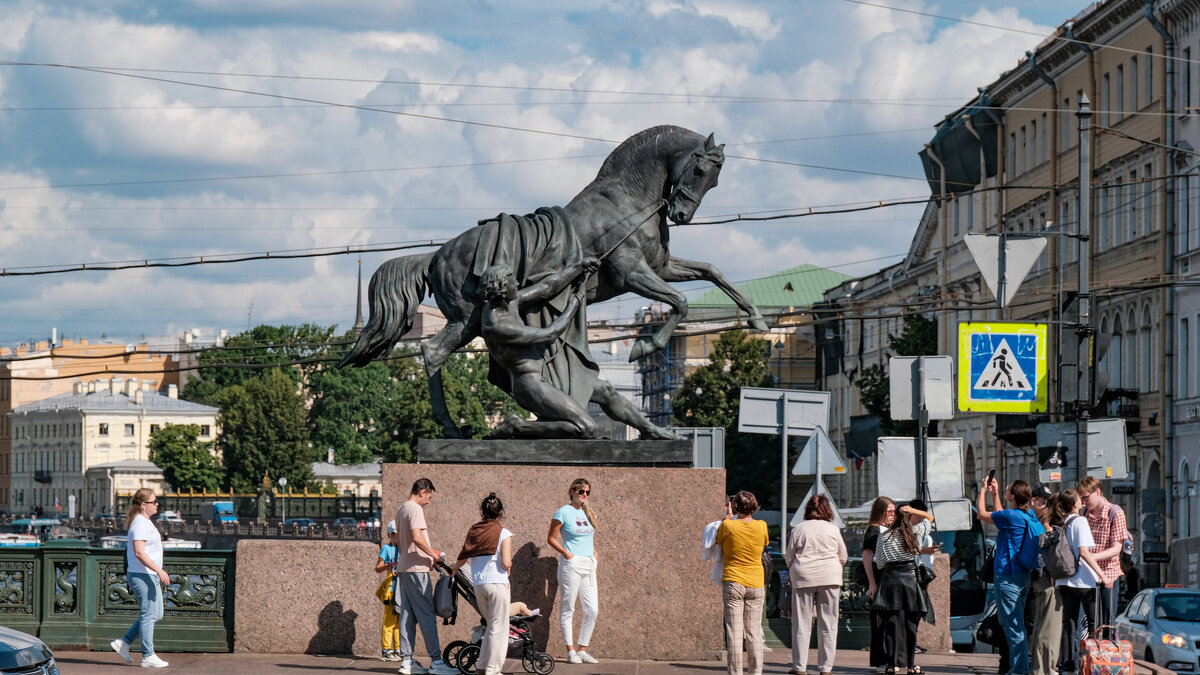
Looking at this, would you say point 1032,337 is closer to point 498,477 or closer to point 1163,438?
point 498,477

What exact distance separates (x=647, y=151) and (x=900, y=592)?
4090 millimetres

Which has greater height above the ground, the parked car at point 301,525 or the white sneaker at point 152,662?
the white sneaker at point 152,662

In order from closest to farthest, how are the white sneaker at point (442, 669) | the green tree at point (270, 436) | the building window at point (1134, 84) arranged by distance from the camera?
the white sneaker at point (442, 669)
the building window at point (1134, 84)
the green tree at point (270, 436)

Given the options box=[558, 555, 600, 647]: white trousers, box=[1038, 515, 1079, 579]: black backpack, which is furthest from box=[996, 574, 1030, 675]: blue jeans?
box=[558, 555, 600, 647]: white trousers

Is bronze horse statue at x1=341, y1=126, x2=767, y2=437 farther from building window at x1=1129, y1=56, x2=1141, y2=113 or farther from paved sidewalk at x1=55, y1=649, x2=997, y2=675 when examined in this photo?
building window at x1=1129, y1=56, x2=1141, y2=113

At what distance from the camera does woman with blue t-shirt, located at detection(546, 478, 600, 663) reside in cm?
1527

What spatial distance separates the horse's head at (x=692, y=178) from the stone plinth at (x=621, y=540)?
2139mm

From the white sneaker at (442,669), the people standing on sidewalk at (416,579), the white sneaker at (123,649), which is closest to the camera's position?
the people standing on sidewalk at (416,579)

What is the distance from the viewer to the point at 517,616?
1506cm

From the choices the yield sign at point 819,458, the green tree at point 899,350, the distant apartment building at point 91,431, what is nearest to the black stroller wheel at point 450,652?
the yield sign at point 819,458

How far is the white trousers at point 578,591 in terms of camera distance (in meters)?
15.4

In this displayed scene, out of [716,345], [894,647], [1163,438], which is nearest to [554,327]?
[894,647]

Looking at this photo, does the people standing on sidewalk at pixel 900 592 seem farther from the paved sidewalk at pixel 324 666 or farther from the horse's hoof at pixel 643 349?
the horse's hoof at pixel 643 349

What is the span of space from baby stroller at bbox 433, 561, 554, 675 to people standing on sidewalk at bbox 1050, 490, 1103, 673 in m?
3.97
